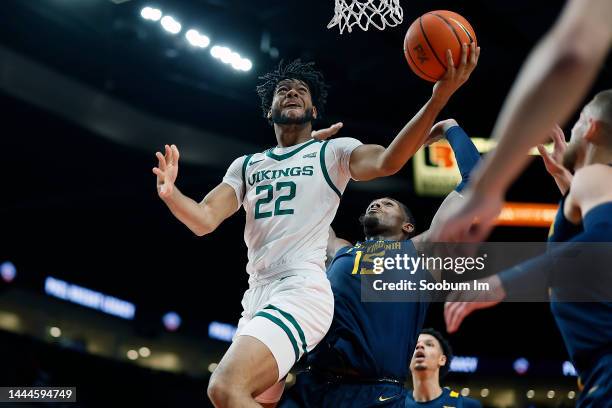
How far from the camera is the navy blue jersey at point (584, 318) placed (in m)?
2.39

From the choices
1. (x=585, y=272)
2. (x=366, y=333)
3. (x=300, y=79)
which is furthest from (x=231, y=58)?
(x=585, y=272)

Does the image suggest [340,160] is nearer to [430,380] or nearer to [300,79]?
[300,79]

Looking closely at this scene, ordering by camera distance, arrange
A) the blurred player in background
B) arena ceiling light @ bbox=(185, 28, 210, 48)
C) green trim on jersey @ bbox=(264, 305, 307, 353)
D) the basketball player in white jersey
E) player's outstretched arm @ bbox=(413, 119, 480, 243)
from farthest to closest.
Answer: arena ceiling light @ bbox=(185, 28, 210, 48) → player's outstretched arm @ bbox=(413, 119, 480, 243) → green trim on jersey @ bbox=(264, 305, 307, 353) → the basketball player in white jersey → the blurred player in background

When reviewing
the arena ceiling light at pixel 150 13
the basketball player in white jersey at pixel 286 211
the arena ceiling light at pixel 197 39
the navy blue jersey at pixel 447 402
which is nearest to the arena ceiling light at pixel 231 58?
the arena ceiling light at pixel 197 39

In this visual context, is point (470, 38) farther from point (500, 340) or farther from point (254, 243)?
point (500, 340)

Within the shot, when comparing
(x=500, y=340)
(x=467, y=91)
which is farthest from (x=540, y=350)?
(x=467, y=91)

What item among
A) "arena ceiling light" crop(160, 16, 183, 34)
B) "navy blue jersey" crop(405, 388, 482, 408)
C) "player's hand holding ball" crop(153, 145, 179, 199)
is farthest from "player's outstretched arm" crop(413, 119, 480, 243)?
"arena ceiling light" crop(160, 16, 183, 34)

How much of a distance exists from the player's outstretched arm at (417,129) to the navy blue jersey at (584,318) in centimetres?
109

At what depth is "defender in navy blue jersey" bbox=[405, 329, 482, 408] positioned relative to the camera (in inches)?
232

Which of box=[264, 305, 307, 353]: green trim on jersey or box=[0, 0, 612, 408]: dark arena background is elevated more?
box=[0, 0, 612, 408]: dark arena background

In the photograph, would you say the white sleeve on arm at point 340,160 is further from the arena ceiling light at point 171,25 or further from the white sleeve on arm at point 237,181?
the arena ceiling light at point 171,25

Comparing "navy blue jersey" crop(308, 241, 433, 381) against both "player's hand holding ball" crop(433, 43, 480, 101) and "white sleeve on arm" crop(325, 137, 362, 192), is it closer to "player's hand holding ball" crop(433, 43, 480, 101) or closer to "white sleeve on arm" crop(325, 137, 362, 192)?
"white sleeve on arm" crop(325, 137, 362, 192)

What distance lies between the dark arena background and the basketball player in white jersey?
7.54 meters

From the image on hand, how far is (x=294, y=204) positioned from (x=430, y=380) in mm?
2796
